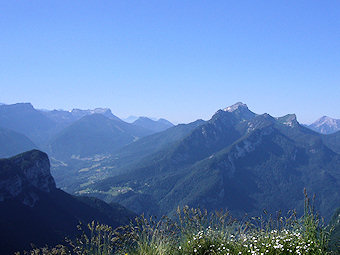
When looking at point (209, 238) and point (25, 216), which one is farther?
point (25, 216)

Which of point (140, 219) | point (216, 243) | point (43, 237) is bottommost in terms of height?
point (43, 237)

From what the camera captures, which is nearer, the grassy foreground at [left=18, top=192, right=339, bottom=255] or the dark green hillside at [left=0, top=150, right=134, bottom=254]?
the grassy foreground at [left=18, top=192, right=339, bottom=255]

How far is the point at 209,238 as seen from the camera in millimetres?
11625

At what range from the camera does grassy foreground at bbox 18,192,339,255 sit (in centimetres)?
1015

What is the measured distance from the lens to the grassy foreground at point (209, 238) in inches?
400

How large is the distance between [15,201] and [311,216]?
7966 inches

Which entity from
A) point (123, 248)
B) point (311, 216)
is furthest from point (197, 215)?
point (311, 216)

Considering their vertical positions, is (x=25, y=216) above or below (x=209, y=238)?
below

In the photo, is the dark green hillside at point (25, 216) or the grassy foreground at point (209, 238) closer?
the grassy foreground at point (209, 238)

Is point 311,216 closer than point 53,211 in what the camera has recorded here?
Yes

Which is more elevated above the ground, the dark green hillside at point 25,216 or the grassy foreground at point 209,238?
the grassy foreground at point 209,238

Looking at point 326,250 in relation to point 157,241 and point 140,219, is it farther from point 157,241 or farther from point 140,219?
point 140,219

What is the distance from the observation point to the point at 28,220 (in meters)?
168

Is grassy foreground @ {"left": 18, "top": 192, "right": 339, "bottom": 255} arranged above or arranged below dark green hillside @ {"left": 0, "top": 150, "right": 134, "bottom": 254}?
above
